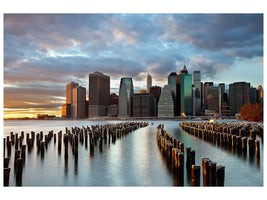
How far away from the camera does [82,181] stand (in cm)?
1225

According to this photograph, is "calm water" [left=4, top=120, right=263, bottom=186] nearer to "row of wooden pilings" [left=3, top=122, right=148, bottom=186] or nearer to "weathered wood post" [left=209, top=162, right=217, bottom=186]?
"row of wooden pilings" [left=3, top=122, right=148, bottom=186]

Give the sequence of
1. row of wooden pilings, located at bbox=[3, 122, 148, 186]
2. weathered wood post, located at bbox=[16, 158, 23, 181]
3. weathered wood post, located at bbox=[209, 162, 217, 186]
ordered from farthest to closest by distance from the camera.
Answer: row of wooden pilings, located at bbox=[3, 122, 148, 186] < weathered wood post, located at bbox=[16, 158, 23, 181] < weathered wood post, located at bbox=[209, 162, 217, 186]

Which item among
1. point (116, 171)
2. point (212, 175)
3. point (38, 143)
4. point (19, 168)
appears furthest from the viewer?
point (38, 143)

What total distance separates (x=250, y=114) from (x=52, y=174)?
76.8 meters

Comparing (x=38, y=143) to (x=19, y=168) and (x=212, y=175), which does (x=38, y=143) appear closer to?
(x=19, y=168)

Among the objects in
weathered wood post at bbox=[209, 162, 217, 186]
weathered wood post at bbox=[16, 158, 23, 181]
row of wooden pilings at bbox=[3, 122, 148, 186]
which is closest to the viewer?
weathered wood post at bbox=[209, 162, 217, 186]

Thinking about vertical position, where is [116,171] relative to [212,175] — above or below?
below

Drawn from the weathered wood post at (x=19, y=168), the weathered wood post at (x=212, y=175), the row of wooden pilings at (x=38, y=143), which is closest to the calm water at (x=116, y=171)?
the weathered wood post at (x=19, y=168)

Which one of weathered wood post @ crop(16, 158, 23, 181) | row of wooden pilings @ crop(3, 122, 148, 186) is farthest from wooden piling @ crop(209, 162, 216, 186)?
weathered wood post @ crop(16, 158, 23, 181)

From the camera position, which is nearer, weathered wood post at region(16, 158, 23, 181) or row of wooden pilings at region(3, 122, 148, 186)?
weathered wood post at region(16, 158, 23, 181)

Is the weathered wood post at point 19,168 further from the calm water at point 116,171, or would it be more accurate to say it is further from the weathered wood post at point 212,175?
the weathered wood post at point 212,175

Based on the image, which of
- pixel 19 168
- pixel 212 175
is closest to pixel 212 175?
pixel 212 175
